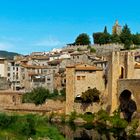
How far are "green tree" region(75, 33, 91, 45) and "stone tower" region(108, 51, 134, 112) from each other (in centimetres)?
4369

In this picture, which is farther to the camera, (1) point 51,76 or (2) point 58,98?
(1) point 51,76

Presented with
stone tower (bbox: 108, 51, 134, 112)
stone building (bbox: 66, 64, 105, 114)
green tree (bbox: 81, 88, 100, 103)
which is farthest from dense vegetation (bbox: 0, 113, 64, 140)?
stone building (bbox: 66, 64, 105, 114)

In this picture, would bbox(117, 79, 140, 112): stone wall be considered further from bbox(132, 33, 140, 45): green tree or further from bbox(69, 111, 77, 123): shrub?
bbox(132, 33, 140, 45): green tree

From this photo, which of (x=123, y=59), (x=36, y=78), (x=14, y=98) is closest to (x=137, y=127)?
(x=123, y=59)

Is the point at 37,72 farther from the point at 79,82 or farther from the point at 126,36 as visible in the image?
the point at 126,36

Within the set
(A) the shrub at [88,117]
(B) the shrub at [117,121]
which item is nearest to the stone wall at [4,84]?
(A) the shrub at [88,117]

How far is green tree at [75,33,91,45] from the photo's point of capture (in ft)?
303

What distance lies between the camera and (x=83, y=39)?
9331 cm

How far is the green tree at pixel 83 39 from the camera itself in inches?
3641

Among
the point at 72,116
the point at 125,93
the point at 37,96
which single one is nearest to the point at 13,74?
the point at 37,96

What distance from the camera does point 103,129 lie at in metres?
44.0

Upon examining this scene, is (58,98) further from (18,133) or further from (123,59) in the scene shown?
(18,133)

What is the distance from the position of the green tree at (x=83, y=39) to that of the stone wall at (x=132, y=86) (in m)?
45.8

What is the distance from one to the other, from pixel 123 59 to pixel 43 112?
429 inches
